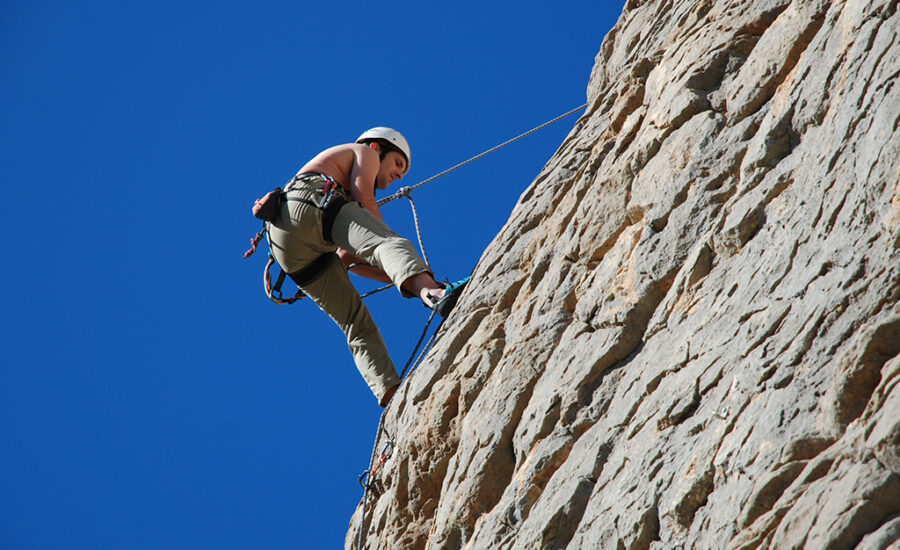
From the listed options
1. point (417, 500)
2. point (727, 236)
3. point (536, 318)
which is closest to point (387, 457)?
point (417, 500)

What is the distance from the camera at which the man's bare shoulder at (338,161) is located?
27.7 ft

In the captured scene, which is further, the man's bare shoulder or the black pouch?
the man's bare shoulder

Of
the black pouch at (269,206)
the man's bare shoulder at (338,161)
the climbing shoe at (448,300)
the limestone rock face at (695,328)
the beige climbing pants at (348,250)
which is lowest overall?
the limestone rock face at (695,328)

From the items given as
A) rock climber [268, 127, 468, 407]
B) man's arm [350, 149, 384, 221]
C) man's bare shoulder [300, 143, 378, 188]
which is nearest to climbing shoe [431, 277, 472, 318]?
rock climber [268, 127, 468, 407]

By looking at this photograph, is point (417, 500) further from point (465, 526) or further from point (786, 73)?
point (786, 73)

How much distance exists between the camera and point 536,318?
625 cm

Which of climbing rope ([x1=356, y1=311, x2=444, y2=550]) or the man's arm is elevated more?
the man's arm

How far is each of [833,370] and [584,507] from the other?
1604 millimetres

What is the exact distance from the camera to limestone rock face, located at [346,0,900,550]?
11.8 feet

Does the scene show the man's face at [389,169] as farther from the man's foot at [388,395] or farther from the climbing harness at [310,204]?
the man's foot at [388,395]

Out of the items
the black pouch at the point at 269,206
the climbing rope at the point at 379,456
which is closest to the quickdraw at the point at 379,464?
the climbing rope at the point at 379,456

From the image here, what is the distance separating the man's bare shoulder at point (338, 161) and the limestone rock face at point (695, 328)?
5.71 feet

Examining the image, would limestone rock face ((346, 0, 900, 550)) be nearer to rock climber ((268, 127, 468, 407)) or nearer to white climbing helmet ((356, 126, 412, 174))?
rock climber ((268, 127, 468, 407))

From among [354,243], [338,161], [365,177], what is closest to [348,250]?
[354,243]
